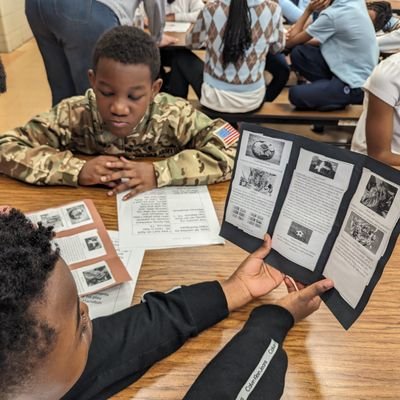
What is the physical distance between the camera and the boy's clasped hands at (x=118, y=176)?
1046mm

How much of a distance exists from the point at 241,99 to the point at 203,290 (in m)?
1.82

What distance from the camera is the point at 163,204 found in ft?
3.30

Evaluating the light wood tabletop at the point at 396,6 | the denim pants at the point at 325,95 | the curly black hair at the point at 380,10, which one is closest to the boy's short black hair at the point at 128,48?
the denim pants at the point at 325,95

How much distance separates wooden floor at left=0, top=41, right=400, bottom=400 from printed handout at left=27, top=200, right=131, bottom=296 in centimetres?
12

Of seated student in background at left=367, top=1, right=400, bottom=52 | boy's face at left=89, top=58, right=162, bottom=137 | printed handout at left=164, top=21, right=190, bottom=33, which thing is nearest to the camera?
boy's face at left=89, top=58, right=162, bottom=137

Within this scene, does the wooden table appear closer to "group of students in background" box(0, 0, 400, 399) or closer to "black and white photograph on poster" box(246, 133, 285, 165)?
"group of students in background" box(0, 0, 400, 399)

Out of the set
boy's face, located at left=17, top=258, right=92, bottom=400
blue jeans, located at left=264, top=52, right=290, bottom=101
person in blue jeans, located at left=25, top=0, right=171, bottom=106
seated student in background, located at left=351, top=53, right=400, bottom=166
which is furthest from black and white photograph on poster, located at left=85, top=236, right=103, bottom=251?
blue jeans, located at left=264, top=52, right=290, bottom=101

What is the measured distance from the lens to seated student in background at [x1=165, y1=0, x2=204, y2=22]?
3.16m

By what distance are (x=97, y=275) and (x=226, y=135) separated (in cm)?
61

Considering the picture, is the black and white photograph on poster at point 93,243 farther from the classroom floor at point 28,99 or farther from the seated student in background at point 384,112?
the classroom floor at point 28,99

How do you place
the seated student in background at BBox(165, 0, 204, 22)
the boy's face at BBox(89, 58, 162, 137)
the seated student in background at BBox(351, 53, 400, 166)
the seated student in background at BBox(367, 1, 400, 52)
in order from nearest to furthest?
the boy's face at BBox(89, 58, 162, 137), the seated student in background at BBox(351, 53, 400, 166), the seated student in background at BBox(367, 1, 400, 52), the seated student in background at BBox(165, 0, 204, 22)

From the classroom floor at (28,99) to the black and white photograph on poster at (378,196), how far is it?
2.38 m

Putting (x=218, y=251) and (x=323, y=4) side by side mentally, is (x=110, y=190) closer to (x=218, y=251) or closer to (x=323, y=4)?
(x=218, y=251)

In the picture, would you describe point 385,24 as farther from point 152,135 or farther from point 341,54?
point 152,135
